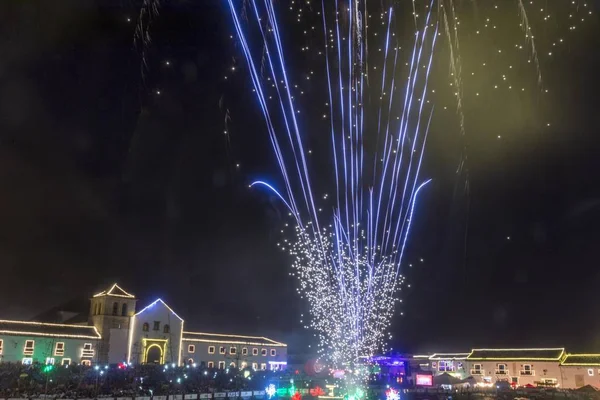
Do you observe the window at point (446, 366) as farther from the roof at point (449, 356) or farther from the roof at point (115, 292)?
the roof at point (115, 292)

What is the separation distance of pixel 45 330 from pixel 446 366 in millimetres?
47010

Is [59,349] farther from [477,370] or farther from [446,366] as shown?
[477,370]

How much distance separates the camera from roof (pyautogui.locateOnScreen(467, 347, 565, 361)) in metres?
62.0

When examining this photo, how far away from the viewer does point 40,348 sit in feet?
158

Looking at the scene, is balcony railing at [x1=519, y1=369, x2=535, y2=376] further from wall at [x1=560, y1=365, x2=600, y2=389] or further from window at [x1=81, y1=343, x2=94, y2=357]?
window at [x1=81, y1=343, x2=94, y2=357]

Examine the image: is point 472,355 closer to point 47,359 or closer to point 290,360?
point 290,360

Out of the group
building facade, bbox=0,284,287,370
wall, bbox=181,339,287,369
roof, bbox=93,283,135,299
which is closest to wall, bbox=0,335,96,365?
building facade, bbox=0,284,287,370

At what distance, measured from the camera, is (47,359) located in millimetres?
47906

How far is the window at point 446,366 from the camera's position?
69562mm

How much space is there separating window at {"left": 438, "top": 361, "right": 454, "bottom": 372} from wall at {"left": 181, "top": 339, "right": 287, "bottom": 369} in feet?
65.4

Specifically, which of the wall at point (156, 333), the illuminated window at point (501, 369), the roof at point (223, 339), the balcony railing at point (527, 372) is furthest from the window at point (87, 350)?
the balcony railing at point (527, 372)

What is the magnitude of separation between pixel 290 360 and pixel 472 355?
32913mm

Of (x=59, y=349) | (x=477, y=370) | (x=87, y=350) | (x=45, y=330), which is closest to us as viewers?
(x=45, y=330)

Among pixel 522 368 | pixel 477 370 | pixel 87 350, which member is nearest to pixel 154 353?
pixel 87 350
